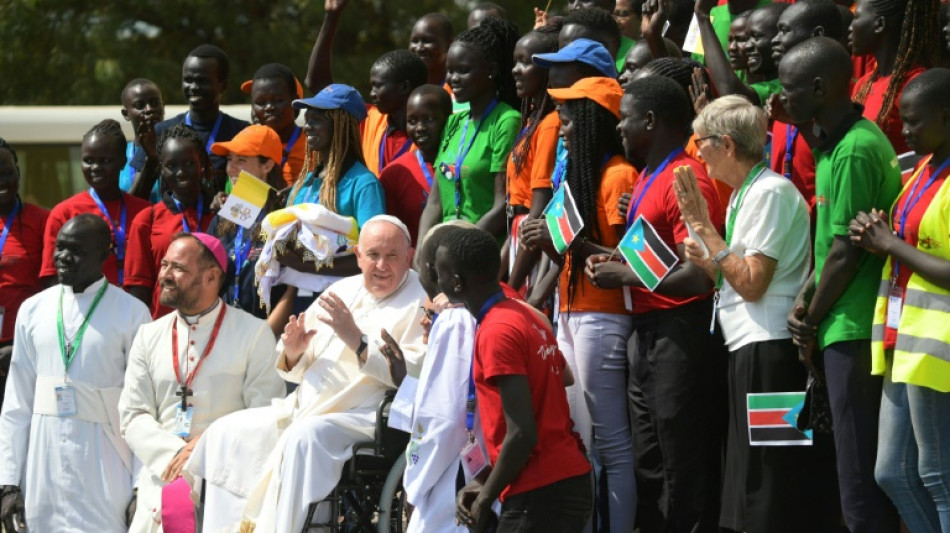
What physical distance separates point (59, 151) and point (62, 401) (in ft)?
23.3

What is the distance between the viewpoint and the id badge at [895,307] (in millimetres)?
5645

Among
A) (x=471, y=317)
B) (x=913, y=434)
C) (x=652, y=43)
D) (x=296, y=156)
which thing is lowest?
(x=913, y=434)

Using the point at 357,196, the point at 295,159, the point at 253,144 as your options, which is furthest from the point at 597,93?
the point at 295,159

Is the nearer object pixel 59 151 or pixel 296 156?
pixel 296 156

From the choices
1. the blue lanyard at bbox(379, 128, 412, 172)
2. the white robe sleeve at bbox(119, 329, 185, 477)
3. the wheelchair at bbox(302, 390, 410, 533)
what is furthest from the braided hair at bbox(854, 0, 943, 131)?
the white robe sleeve at bbox(119, 329, 185, 477)

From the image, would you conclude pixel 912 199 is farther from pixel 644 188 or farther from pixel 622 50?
pixel 622 50

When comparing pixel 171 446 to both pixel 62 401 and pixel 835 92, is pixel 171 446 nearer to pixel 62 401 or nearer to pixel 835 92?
pixel 62 401

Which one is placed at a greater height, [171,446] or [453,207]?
[453,207]

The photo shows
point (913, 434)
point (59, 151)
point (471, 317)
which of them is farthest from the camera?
point (59, 151)

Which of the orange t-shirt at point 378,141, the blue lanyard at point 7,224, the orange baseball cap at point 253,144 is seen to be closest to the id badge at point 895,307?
the orange t-shirt at point 378,141

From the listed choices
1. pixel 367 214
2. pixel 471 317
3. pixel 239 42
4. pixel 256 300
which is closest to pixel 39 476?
pixel 256 300

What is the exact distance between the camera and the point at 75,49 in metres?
19.0

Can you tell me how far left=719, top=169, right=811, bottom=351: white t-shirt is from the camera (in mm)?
6098

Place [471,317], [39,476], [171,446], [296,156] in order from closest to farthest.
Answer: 1. [471,317]
2. [171,446]
3. [39,476]
4. [296,156]
